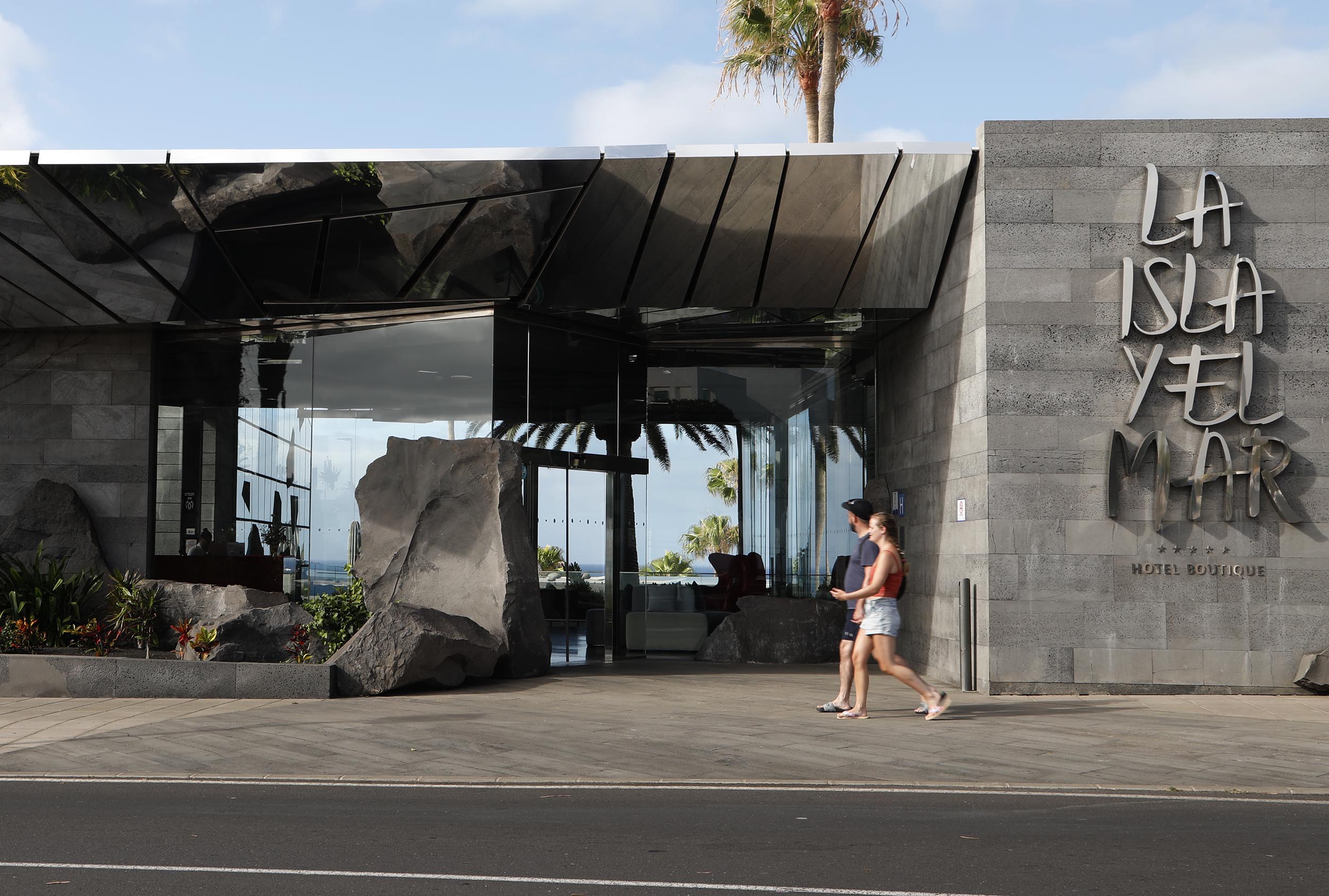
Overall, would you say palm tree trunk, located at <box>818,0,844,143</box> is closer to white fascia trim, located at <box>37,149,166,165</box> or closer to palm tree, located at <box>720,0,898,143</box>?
palm tree, located at <box>720,0,898,143</box>

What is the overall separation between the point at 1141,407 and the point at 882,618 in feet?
13.8

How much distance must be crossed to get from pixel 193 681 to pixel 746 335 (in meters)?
9.29

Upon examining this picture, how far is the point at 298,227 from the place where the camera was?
14352 millimetres

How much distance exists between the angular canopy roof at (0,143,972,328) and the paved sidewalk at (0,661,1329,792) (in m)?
5.11

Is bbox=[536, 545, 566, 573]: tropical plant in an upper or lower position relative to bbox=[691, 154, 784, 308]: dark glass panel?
lower

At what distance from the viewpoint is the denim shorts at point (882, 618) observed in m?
10.7

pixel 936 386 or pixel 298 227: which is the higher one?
pixel 298 227

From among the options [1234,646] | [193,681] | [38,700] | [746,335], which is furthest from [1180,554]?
[38,700]

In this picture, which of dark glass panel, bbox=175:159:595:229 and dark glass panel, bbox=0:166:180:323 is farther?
dark glass panel, bbox=0:166:180:323

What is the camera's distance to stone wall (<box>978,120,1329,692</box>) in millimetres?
12766

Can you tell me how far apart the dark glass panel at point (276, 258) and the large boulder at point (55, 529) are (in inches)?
159

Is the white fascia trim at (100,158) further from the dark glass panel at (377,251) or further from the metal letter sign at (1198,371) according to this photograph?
the metal letter sign at (1198,371)

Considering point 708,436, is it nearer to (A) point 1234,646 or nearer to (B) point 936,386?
(B) point 936,386

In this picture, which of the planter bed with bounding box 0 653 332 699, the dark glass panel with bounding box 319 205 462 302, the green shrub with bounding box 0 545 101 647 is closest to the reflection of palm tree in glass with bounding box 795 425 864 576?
the dark glass panel with bounding box 319 205 462 302
